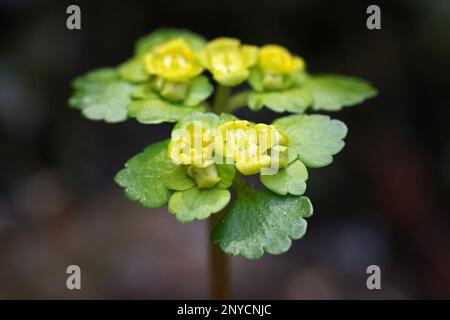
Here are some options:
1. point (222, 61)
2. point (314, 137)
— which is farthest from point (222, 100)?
point (314, 137)

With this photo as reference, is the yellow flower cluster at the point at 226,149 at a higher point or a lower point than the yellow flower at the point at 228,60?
lower

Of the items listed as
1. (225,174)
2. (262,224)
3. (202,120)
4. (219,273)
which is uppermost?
(202,120)

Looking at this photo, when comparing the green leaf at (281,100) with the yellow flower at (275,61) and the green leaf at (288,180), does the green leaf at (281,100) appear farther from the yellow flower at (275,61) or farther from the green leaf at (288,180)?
the green leaf at (288,180)

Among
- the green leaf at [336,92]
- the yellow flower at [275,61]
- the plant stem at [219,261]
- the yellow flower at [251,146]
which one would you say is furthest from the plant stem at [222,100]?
the yellow flower at [251,146]

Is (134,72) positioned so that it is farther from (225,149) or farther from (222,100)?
(225,149)

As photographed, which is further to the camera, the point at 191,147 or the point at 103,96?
the point at 103,96

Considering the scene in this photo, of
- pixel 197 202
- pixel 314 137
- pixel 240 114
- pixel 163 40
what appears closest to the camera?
pixel 197 202

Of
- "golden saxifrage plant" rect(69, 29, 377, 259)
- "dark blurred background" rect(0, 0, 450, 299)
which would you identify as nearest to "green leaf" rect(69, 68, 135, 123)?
"golden saxifrage plant" rect(69, 29, 377, 259)
